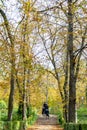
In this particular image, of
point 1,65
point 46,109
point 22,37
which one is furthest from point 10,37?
point 46,109

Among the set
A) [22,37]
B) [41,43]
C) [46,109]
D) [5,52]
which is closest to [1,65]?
[5,52]

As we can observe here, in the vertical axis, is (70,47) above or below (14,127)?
above

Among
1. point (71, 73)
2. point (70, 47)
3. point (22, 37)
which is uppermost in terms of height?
point (22, 37)

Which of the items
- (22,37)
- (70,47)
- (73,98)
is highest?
(22,37)

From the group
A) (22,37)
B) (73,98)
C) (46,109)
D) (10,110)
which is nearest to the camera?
(73,98)

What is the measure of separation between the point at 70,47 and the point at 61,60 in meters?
15.5

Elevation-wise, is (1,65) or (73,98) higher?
(1,65)

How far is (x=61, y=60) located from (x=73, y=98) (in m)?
15.9

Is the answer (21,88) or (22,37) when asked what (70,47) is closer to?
(22,37)

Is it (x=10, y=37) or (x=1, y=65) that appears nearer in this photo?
(x=10, y=37)

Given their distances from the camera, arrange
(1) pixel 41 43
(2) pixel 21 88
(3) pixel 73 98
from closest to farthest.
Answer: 1. (3) pixel 73 98
2. (2) pixel 21 88
3. (1) pixel 41 43

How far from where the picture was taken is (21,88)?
2395cm

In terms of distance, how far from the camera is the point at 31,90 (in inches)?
1211

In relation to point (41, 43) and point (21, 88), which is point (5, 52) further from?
point (41, 43)
